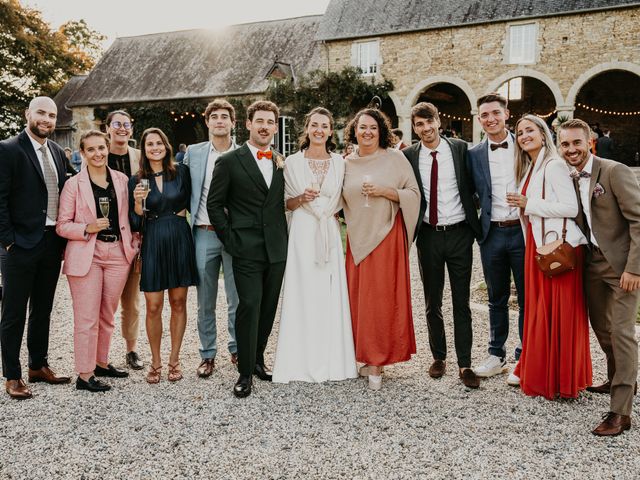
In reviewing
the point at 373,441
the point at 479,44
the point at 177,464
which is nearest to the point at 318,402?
the point at 373,441

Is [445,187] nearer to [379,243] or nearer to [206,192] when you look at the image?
[379,243]

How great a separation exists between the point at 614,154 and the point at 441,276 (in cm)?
2437

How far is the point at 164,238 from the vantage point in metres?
4.48

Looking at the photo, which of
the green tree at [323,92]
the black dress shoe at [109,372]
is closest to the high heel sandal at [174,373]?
the black dress shoe at [109,372]

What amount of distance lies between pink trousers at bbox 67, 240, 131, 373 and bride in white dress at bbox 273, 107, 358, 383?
4.62 ft

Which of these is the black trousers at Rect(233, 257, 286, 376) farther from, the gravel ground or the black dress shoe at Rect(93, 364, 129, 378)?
the black dress shoe at Rect(93, 364, 129, 378)

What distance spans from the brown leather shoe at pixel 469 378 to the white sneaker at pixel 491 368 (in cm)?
14

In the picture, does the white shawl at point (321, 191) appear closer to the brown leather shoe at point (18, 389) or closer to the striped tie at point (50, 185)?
the striped tie at point (50, 185)

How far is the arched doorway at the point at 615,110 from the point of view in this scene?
24.7 m

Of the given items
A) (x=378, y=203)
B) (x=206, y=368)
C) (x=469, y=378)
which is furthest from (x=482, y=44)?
(x=206, y=368)

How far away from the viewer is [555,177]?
3945 millimetres

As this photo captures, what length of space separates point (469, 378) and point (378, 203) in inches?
64.4

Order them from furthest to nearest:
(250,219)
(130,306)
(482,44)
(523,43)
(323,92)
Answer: (323,92)
(482,44)
(523,43)
(130,306)
(250,219)

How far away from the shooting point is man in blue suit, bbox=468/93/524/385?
453 cm
